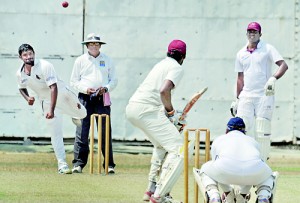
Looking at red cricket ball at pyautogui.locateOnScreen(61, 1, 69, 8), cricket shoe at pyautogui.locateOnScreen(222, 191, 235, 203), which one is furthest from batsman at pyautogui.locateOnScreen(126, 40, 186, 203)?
red cricket ball at pyautogui.locateOnScreen(61, 1, 69, 8)

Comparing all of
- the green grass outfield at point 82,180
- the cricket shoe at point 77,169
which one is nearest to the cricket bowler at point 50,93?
the cricket shoe at point 77,169

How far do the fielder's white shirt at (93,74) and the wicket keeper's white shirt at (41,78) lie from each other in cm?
42

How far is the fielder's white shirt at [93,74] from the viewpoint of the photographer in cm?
1413

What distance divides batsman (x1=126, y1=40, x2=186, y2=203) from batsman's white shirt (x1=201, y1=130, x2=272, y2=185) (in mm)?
958

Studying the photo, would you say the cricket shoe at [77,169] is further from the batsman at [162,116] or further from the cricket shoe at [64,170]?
the batsman at [162,116]

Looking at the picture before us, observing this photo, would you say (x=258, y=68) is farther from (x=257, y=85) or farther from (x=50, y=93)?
(x=50, y=93)

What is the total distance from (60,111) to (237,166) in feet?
15.8

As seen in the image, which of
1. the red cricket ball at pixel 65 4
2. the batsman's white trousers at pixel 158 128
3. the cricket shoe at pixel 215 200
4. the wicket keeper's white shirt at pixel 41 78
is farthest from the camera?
the red cricket ball at pixel 65 4

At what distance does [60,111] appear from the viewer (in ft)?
45.7

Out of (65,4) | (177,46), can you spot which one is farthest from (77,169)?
(65,4)

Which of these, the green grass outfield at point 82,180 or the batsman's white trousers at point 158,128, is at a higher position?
the batsman's white trousers at point 158,128

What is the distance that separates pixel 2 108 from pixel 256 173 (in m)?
8.18

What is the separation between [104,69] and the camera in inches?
560

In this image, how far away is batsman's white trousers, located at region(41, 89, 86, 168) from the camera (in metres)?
13.8
